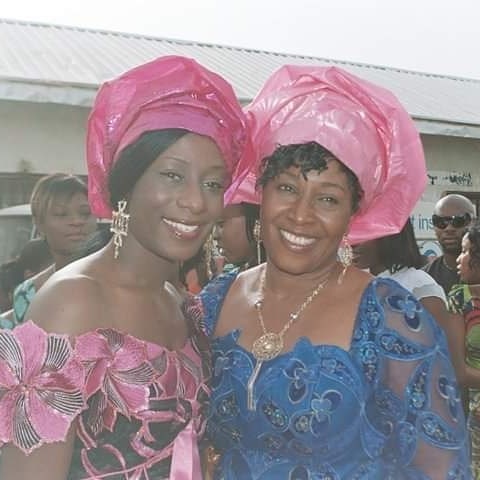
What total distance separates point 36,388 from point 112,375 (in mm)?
181

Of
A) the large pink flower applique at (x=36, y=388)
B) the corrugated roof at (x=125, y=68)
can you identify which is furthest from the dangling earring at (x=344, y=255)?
the corrugated roof at (x=125, y=68)

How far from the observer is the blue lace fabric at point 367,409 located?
1.95 meters

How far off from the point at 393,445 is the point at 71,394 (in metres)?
0.80

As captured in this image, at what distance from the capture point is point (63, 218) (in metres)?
3.87

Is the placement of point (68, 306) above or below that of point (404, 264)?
above

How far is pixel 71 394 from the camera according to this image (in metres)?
1.79

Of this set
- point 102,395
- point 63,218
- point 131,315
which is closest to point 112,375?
point 102,395

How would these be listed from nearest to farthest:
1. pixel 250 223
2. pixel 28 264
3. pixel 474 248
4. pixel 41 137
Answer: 1. pixel 250 223
2. pixel 474 248
3. pixel 28 264
4. pixel 41 137

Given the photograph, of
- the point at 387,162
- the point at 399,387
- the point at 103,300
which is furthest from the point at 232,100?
the point at 399,387

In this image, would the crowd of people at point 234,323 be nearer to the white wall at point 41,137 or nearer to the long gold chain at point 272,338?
the long gold chain at point 272,338

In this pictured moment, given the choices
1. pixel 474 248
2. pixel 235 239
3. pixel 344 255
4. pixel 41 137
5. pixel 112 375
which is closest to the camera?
pixel 112 375

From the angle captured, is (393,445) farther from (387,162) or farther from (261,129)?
(261,129)

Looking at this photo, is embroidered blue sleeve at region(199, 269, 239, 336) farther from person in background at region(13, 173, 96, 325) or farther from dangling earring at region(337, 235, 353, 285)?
person in background at region(13, 173, 96, 325)

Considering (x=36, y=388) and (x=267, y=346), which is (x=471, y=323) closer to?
(x=267, y=346)
